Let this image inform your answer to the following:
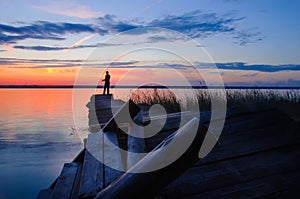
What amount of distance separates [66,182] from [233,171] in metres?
2.23

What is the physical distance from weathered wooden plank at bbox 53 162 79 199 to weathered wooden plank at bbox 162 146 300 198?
1.59 m

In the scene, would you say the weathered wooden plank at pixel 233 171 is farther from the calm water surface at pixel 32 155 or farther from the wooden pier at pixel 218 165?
the calm water surface at pixel 32 155

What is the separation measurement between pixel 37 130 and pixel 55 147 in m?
4.50

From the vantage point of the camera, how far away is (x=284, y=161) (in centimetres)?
237

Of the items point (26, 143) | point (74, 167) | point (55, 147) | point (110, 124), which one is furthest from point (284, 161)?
point (26, 143)

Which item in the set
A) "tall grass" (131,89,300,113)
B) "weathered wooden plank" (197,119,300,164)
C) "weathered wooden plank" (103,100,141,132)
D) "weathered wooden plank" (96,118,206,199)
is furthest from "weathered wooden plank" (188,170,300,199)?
"tall grass" (131,89,300,113)

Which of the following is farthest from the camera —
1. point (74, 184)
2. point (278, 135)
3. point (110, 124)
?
point (110, 124)

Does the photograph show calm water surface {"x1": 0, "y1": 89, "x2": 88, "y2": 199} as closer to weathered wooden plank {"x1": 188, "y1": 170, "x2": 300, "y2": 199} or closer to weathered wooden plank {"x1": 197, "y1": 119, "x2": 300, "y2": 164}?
weathered wooden plank {"x1": 197, "y1": 119, "x2": 300, "y2": 164}

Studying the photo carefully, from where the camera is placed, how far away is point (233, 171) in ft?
7.50

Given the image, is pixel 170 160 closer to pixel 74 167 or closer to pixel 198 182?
pixel 198 182

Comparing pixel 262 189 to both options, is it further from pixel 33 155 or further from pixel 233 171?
pixel 33 155

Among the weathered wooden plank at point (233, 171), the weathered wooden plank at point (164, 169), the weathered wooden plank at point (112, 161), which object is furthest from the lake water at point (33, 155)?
the weathered wooden plank at point (164, 169)

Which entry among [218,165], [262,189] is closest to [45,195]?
[218,165]

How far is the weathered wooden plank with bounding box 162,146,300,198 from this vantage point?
2092 mm
